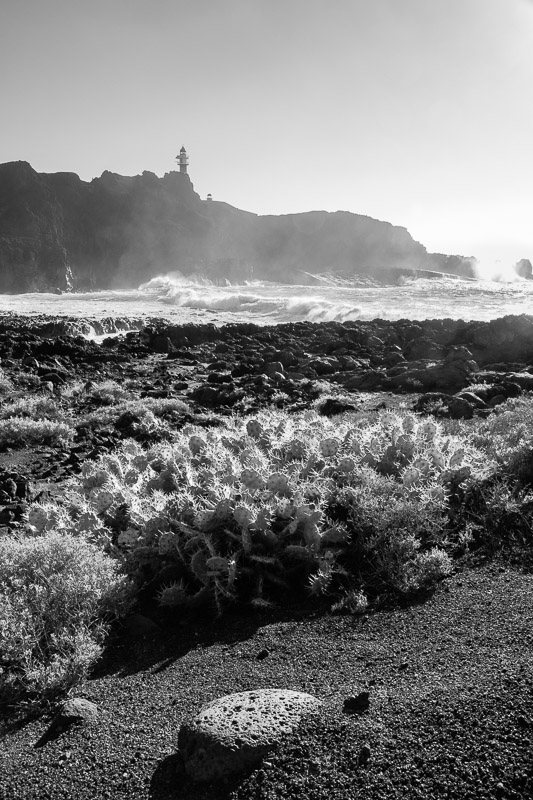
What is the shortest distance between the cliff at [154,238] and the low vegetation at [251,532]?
108 metres

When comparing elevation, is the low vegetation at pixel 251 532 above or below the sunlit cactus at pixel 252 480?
below

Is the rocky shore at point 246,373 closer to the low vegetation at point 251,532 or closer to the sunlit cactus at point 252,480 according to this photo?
the low vegetation at point 251,532

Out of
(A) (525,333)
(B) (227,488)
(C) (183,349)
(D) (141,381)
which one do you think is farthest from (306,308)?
(B) (227,488)

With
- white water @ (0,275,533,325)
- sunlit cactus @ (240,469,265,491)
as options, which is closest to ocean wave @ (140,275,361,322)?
white water @ (0,275,533,325)

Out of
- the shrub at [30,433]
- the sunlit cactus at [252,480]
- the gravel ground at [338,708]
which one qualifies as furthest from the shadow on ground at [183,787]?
the shrub at [30,433]

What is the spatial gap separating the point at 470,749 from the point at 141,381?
43.1ft

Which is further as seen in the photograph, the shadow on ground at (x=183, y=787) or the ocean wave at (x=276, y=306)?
the ocean wave at (x=276, y=306)

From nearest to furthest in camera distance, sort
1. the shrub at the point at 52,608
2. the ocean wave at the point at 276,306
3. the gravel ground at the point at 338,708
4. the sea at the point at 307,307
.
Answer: the gravel ground at the point at 338,708 < the shrub at the point at 52,608 < the sea at the point at 307,307 < the ocean wave at the point at 276,306

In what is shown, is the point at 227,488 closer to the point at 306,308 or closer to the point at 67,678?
the point at 67,678

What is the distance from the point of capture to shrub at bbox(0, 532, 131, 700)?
3.28m

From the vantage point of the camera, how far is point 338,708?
2.78m

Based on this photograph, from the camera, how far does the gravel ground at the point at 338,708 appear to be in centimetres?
239

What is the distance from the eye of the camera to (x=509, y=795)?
7.27 feet

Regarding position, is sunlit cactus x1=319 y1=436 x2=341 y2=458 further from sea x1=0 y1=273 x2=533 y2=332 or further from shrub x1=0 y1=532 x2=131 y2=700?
sea x1=0 y1=273 x2=533 y2=332
